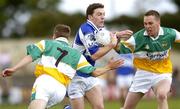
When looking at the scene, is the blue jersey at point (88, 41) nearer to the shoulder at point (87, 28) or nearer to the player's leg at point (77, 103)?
the shoulder at point (87, 28)

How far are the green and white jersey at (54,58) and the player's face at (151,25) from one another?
6.83ft

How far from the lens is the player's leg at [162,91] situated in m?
13.7

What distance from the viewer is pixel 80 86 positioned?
45.3 feet

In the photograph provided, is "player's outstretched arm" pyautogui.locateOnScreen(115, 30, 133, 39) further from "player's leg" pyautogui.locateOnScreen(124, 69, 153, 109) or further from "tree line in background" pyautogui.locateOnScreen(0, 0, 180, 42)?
"tree line in background" pyautogui.locateOnScreen(0, 0, 180, 42)

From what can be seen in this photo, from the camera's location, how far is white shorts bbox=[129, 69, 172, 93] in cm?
1412

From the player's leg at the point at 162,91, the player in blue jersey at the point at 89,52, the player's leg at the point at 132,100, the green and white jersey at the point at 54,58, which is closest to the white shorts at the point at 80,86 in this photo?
the player in blue jersey at the point at 89,52

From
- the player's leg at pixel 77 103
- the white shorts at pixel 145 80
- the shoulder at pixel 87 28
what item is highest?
the shoulder at pixel 87 28

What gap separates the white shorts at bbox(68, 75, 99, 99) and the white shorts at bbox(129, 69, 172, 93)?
924mm

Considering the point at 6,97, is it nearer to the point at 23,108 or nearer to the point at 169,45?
the point at 23,108

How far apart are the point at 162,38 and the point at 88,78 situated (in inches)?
62.2

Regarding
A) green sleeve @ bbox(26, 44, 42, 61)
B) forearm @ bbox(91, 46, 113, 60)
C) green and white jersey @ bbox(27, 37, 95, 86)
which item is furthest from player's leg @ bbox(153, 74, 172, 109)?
green sleeve @ bbox(26, 44, 42, 61)

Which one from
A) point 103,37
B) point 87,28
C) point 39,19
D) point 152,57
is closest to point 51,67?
point 103,37

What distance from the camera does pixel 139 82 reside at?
14.3 meters

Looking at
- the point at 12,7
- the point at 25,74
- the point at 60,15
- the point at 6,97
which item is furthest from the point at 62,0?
the point at 6,97
